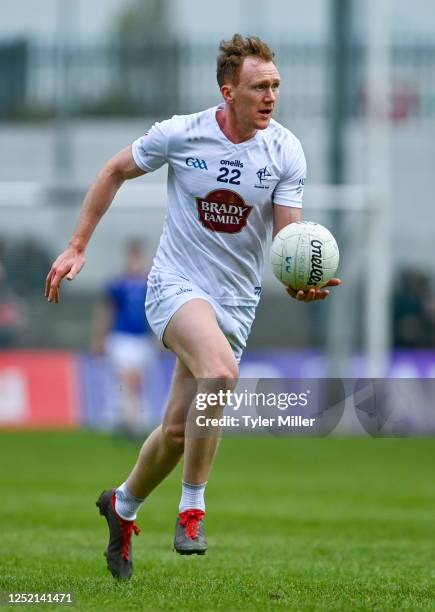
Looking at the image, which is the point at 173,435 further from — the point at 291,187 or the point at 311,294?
the point at 291,187

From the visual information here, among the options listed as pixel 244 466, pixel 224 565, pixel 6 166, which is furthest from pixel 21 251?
pixel 224 565

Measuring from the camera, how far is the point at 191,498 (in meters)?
6.87

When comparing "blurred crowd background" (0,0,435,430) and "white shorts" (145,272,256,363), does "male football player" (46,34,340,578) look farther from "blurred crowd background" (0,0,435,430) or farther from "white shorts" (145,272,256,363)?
"blurred crowd background" (0,0,435,430)

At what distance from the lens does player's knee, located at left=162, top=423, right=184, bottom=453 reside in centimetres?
702

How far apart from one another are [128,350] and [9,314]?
3.60 m

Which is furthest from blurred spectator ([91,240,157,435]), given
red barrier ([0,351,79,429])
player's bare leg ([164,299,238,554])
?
player's bare leg ([164,299,238,554])

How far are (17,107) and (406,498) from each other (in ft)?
49.5

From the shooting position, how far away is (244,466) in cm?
1579

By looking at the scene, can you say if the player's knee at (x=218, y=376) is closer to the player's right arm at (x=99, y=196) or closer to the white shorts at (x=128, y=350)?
the player's right arm at (x=99, y=196)

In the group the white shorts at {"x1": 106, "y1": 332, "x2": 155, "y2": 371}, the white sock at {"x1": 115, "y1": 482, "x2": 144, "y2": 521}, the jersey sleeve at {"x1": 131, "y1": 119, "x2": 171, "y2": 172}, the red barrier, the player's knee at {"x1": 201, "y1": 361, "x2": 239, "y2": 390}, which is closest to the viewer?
the player's knee at {"x1": 201, "y1": 361, "x2": 239, "y2": 390}

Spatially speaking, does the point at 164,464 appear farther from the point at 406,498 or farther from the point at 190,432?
the point at 406,498

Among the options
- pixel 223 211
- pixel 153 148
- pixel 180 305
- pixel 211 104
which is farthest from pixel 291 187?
pixel 211 104

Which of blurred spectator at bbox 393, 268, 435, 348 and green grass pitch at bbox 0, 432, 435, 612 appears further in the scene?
blurred spectator at bbox 393, 268, 435, 348

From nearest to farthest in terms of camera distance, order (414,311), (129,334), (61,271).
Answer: (61,271), (129,334), (414,311)
